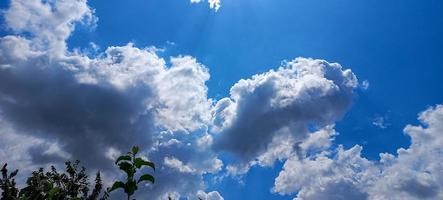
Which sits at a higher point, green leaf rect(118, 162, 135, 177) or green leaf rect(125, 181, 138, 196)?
green leaf rect(118, 162, 135, 177)

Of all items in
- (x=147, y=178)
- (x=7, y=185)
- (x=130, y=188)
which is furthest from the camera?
(x=7, y=185)

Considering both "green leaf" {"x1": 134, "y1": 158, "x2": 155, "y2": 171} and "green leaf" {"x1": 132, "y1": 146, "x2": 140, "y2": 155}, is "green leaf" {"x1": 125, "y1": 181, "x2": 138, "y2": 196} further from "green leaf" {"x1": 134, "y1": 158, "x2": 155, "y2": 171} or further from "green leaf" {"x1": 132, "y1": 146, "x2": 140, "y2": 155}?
"green leaf" {"x1": 132, "y1": 146, "x2": 140, "y2": 155}

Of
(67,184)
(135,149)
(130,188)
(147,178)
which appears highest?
(67,184)

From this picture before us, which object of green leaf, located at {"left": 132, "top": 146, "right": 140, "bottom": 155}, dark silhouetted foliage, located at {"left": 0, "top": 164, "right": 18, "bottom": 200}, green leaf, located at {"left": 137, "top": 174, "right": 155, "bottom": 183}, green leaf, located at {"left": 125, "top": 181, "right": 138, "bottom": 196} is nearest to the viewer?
green leaf, located at {"left": 125, "top": 181, "right": 138, "bottom": 196}

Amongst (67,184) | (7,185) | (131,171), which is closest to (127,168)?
(131,171)

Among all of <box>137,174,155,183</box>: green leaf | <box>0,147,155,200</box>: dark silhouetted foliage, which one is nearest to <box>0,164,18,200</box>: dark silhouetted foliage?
<box>0,147,155,200</box>: dark silhouetted foliage

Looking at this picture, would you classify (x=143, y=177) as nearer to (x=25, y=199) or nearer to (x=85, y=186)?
(x=25, y=199)

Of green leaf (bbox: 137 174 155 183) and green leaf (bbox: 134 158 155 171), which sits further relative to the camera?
green leaf (bbox: 137 174 155 183)

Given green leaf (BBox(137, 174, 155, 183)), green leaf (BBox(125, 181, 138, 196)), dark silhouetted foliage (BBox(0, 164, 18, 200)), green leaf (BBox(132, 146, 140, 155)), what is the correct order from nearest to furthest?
green leaf (BBox(125, 181, 138, 196))
green leaf (BBox(132, 146, 140, 155))
green leaf (BBox(137, 174, 155, 183))
dark silhouetted foliage (BBox(0, 164, 18, 200))

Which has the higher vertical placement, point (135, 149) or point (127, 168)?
point (135, 149)

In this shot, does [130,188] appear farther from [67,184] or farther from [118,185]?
[67,184]

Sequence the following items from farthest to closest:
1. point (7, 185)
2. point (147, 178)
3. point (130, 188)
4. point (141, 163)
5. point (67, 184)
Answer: point (67, 184) < point (7, 185) < point (147, 178) < point (141, 163) < point (130, 188)

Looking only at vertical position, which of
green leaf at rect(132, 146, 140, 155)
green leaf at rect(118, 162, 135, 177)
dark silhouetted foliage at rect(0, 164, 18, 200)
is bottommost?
green leaf at rect(118, 162, 135, 177)

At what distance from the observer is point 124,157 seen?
22.0 ft
